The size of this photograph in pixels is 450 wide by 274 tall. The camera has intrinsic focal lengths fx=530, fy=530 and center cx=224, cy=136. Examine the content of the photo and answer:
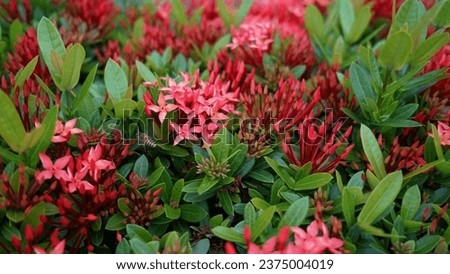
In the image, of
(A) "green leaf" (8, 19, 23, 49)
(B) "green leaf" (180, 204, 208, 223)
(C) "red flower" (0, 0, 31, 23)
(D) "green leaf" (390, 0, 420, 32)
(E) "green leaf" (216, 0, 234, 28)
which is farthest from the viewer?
(E) "green leaf" (216, 0, 234, 28)

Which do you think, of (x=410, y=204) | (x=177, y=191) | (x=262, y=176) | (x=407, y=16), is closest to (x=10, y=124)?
(x=177, y=191)

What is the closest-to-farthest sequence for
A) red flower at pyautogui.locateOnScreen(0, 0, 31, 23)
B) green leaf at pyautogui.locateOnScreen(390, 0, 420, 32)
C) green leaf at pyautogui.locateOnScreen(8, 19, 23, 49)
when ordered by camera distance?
green leaf at pyautogui.locateOnScreen(390, 0, 420, 32)
green leaf at pyautogui.locateOnScreen(8, 19, 23, 49)
red flower at pyautogui.locateOnScreen(0, 0, 31, 23)

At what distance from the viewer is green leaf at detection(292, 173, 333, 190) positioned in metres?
1.33

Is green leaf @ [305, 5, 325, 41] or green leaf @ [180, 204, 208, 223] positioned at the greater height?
green leaf @ [305, 5, 325, 41]

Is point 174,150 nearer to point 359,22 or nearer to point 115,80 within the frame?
point 115,80

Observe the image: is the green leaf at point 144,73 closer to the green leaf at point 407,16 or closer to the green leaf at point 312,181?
the green leaf at point 312,181

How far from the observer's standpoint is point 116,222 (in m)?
1.31

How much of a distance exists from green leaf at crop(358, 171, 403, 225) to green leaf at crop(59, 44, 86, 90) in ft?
2.65

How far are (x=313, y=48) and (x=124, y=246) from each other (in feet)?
3.64

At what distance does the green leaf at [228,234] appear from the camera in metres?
1.24

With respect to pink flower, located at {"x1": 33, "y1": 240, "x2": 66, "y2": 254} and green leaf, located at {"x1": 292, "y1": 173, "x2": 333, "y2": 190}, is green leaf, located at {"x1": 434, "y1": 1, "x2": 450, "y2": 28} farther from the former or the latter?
pink flower, located at {"x1": 33, "y1": 240, "x2": 66, "y2": 254}

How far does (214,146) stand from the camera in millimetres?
1383

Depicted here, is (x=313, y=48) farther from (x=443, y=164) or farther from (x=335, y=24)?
(x=443, y=164)

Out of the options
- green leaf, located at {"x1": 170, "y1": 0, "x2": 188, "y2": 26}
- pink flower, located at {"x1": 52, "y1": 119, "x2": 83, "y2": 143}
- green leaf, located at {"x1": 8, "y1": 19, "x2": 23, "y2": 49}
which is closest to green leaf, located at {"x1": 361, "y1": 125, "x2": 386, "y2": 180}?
pink flower, located at {"x1": 52, "y1": 119, "x2": 83, "y2": 143}
